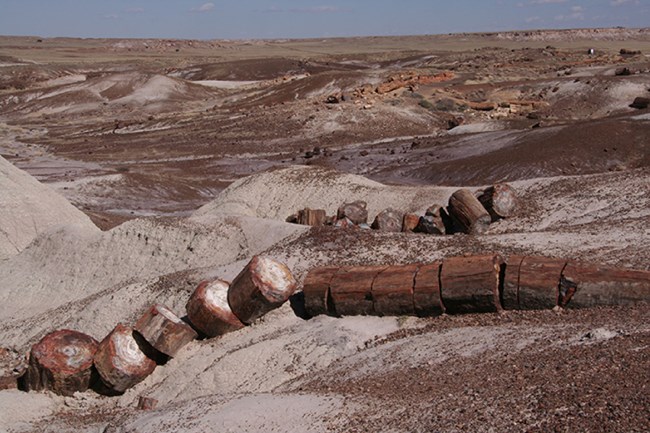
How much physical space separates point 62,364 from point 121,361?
2.56 feet

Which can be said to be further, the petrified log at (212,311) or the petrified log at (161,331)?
the petrified log at (212,311)

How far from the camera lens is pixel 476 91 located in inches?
1572

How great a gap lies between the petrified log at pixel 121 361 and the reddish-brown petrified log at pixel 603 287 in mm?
5340

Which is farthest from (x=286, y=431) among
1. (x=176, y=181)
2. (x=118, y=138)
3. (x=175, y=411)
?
(x=118, y=138)

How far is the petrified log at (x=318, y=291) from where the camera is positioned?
32.3 feet

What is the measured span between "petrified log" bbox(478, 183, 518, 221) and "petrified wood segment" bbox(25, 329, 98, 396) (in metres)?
7.71

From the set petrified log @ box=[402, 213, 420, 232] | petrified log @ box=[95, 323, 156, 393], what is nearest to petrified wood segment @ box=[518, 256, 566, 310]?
petrified log @ box=[95, 323, 156, 393]

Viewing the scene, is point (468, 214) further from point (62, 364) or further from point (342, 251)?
point (62, 364)

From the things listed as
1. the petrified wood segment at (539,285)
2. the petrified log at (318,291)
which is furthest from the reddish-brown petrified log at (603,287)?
the petrified log at (318,291)

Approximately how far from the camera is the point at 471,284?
28.9ft

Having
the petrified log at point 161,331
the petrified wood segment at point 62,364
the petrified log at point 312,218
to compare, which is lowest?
the petrified wood segment at point 62,364

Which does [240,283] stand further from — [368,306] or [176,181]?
[176,181]

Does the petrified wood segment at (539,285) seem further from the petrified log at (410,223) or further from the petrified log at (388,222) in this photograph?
the petrified log at (388,222)

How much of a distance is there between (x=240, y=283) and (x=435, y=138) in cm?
2172
